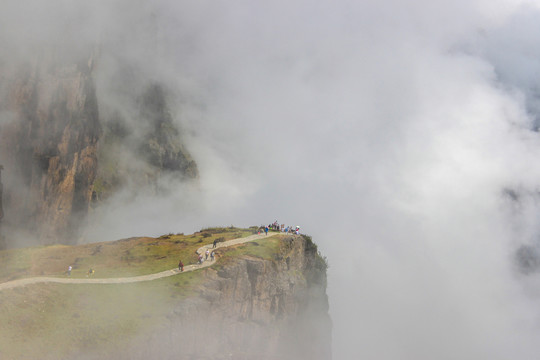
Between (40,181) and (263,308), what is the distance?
69.2m

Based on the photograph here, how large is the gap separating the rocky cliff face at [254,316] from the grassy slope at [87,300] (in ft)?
7.02

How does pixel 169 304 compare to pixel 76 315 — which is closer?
pixel 76 315

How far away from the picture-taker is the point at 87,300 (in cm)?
5066

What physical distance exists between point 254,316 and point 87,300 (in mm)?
28739

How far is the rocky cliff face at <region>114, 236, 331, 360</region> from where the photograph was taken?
51600 millimetres

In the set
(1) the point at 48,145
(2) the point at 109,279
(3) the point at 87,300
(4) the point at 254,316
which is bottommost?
(3) the point at 87,300

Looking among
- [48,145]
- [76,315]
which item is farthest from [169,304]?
[48,145]

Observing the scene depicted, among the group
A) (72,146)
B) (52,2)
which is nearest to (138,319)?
(72,146)

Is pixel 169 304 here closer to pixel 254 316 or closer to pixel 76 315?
pixel 76 315

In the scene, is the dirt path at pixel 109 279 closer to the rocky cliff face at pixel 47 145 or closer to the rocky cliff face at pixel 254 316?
the rocky cliff face at pixel 254 316

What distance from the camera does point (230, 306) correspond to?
207 feet

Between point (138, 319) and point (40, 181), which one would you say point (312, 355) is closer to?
point (138, 319)

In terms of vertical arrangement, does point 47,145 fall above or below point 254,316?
above

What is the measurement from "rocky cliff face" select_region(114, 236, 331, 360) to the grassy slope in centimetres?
214
